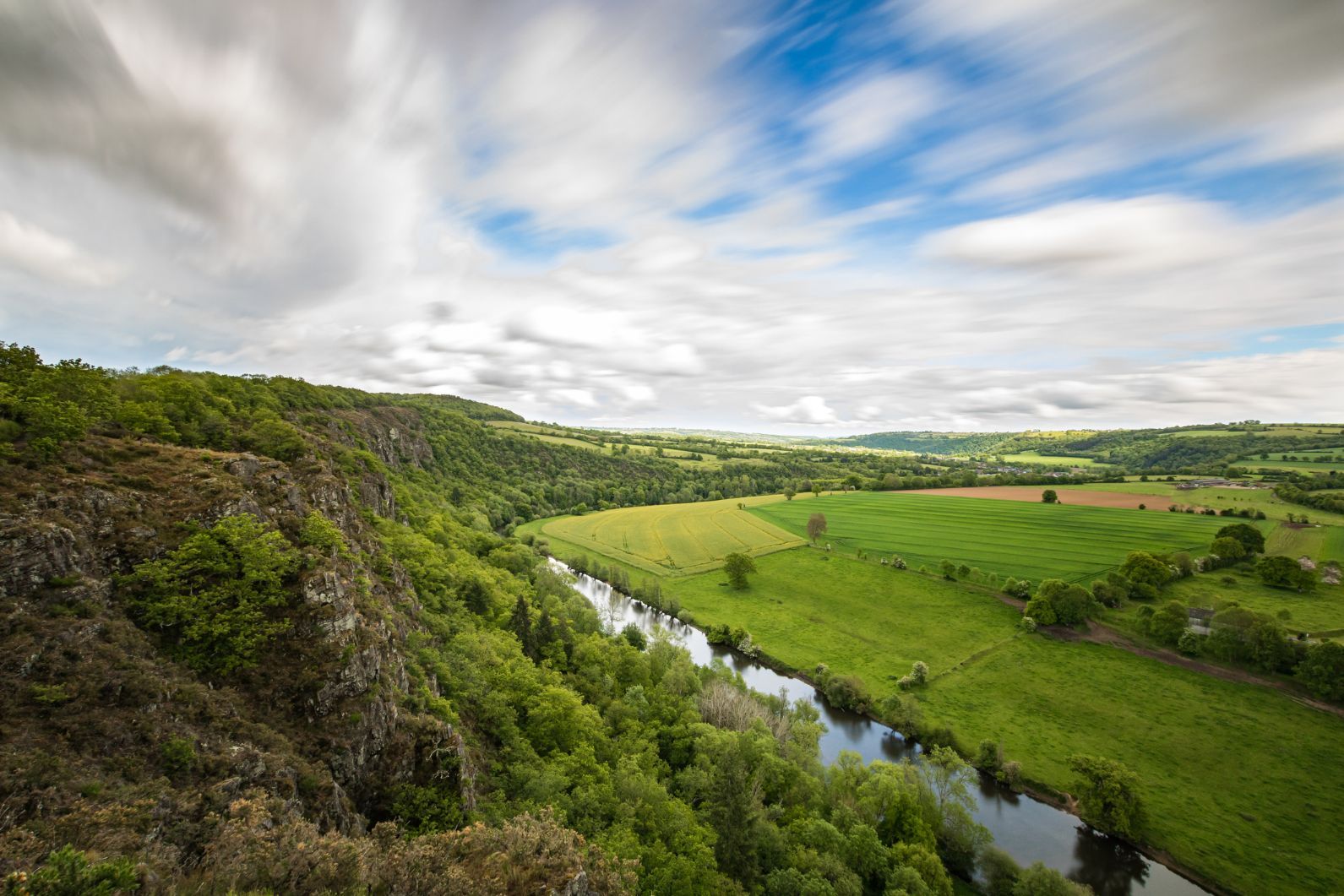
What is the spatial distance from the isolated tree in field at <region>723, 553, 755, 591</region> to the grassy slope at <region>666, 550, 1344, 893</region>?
15.3 ft

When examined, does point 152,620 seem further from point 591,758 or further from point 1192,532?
point 1192,532

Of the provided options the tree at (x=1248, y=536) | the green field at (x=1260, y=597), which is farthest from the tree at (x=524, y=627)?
the tree at (x=1248, y=536)

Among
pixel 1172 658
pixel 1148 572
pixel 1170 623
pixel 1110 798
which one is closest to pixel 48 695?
pixel 1110 798

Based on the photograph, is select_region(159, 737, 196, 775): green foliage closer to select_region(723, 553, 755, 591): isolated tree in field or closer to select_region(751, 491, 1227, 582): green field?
select_region(723, 553, 755, 591): isolated tree in field

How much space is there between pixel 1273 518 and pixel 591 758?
13407cm

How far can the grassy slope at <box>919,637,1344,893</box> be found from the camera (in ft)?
122

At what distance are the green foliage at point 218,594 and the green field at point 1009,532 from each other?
91484 mm

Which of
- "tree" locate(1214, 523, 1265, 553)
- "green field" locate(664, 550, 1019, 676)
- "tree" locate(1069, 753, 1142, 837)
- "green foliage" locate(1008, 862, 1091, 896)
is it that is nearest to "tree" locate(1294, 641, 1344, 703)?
"green field" locate(664, 550, 1019, 676)

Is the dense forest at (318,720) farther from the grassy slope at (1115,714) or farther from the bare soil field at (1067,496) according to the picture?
the bare soil field at (1067,496)

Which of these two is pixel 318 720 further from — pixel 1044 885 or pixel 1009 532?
pixel 1009 532

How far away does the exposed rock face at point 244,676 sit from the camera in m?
16.0

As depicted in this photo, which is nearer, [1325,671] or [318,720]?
[318,720]

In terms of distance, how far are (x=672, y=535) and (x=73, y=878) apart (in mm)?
108856

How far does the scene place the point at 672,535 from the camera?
117250 mm
